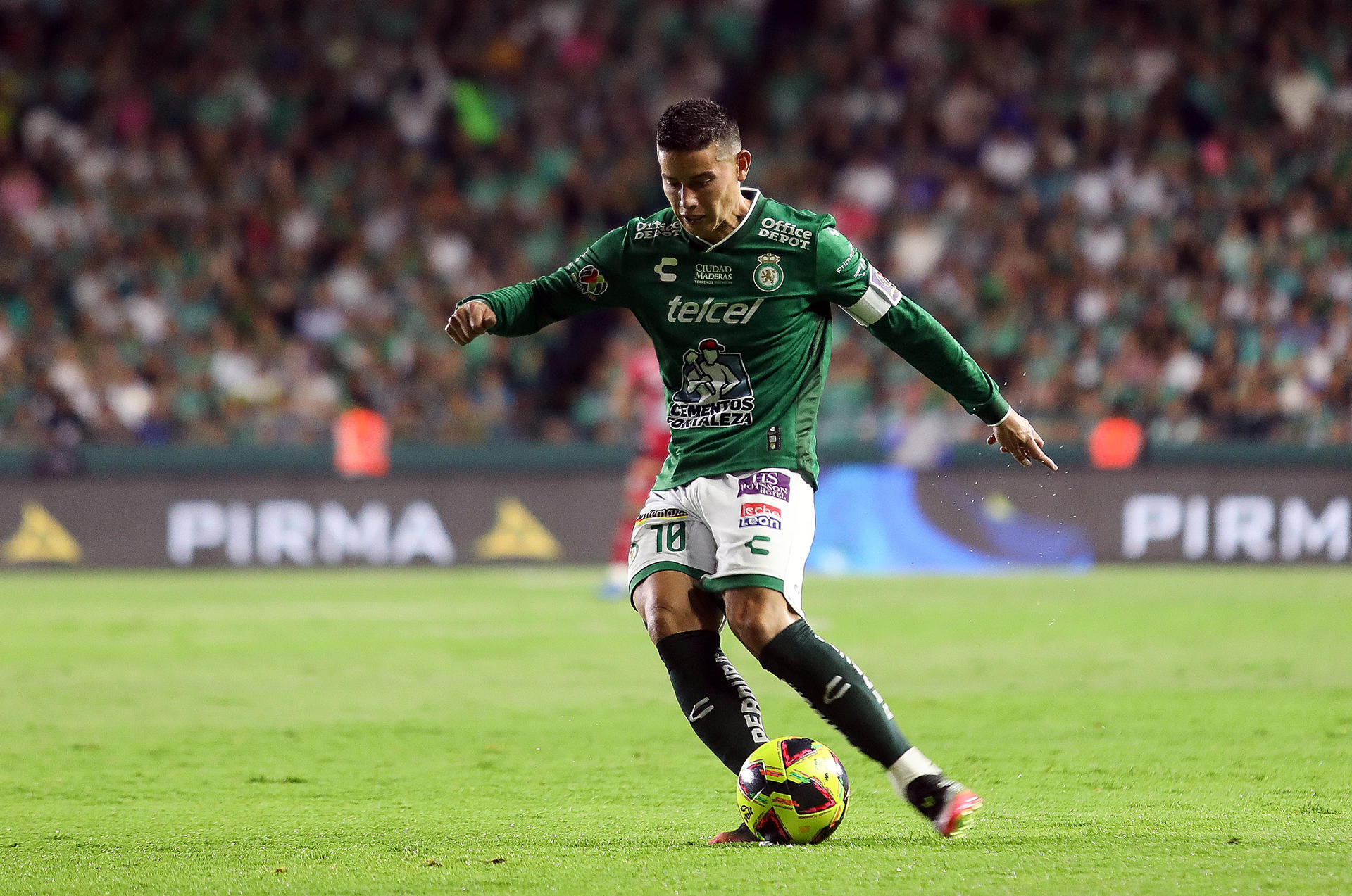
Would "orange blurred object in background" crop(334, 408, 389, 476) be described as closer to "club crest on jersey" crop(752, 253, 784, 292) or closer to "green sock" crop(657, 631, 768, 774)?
"green sock" crop(657, 631, 768, 774)

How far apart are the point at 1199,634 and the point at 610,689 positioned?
4.56m

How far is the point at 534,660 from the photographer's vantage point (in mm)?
10164

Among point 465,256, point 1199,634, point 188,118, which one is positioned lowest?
point 1199,634

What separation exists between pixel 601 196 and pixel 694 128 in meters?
16.1

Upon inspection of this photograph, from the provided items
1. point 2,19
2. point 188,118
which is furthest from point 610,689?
point 2,19

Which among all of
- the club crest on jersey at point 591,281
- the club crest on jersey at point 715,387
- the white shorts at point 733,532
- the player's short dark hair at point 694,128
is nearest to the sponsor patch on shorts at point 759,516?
the white shorts at point 733,532

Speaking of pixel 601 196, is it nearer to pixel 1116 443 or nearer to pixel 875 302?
pixel 1116 443

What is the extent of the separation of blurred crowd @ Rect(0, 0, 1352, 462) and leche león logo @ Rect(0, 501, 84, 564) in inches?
32.5

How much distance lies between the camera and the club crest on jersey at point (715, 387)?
5.02 meters

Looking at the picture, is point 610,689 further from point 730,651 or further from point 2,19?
point 2,19

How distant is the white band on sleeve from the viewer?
500 centimetres

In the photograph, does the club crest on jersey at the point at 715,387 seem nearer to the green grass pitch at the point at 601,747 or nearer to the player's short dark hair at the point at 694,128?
the player's short dark hair at the point at 694,128

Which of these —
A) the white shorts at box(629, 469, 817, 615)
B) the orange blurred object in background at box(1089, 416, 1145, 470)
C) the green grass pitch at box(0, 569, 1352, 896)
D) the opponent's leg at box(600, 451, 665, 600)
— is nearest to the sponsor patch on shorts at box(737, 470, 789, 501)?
the white shorts at box(629, 469, 817, 615)

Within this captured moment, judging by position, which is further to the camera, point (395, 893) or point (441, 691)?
point (441, 691)
